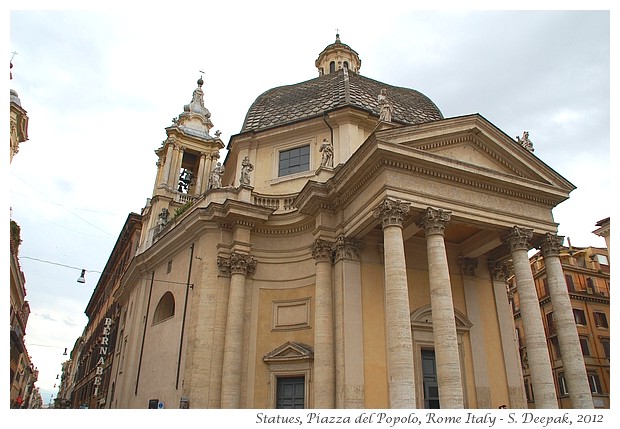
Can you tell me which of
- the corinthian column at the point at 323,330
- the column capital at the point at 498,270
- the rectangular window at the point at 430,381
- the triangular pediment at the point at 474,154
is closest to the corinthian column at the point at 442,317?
the triangular pediment at the point at 474,154

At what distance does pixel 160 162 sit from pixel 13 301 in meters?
12.3

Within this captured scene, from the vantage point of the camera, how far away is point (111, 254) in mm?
37844

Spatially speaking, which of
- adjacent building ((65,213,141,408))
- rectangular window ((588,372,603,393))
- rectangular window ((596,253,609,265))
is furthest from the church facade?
rectangular window ((596,253,609,265))

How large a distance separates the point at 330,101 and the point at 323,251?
721cm

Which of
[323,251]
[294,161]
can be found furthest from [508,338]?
[294,161]

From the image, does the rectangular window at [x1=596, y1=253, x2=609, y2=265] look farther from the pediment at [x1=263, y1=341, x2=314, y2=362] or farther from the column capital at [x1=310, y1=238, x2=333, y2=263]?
the pediment at [x1=263, y1=341, x2=314, y2=362]

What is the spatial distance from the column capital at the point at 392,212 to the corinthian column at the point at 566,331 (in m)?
5.22

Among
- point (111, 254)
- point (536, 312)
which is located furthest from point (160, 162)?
point (536, 312)

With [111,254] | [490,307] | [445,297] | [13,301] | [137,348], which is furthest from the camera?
[111,254]

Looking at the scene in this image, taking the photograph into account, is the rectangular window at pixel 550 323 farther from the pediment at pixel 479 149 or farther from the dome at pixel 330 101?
the pediment at pixel 479 149

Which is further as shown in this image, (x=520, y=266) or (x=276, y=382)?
(x=276, y=382)

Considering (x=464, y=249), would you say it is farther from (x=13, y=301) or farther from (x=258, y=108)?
(x=13, y=301)

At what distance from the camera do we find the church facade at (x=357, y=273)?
12633mm

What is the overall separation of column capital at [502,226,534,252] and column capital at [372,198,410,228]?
12.4ft
